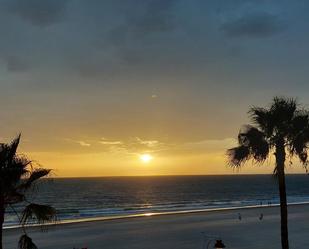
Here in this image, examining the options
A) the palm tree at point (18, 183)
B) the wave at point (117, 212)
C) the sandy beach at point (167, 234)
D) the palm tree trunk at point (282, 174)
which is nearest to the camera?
the palm tree at point (18, 183)

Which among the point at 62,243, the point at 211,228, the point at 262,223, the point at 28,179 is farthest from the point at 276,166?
the point at 262,223

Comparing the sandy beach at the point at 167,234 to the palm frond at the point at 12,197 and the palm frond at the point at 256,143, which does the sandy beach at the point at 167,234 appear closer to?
the palm frond at the point at 256,143

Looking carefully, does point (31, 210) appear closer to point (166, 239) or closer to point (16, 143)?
point (16, 143)

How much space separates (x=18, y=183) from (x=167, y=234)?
2982cm

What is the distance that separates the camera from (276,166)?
18.8 m

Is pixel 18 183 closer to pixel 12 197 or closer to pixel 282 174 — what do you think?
pixel 12 197

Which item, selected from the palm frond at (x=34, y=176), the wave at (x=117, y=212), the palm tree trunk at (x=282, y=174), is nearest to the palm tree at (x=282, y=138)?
the palm tree trunk at (x=282, y=174)

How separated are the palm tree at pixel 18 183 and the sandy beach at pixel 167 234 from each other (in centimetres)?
2191

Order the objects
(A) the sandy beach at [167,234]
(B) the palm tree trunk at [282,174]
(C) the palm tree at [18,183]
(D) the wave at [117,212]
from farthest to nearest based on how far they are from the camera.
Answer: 1. (D) the wave at [117,212]
2. (A) the sandy beach at [167,234]
3. (B) the palm tree trunk at [282,174]
4. (C) the palm tree at [18,183]

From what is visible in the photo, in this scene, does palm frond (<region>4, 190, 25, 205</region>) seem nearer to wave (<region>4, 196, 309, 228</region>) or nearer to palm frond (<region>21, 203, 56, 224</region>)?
palm frond (<region>21, 203, 56, 224</region>)

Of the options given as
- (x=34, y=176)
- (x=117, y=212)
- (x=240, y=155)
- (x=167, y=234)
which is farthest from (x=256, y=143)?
(x=117, y=212)

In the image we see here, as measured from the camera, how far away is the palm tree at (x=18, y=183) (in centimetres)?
1172

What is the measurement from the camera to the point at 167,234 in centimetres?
4050

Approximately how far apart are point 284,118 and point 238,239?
20.0 metres
